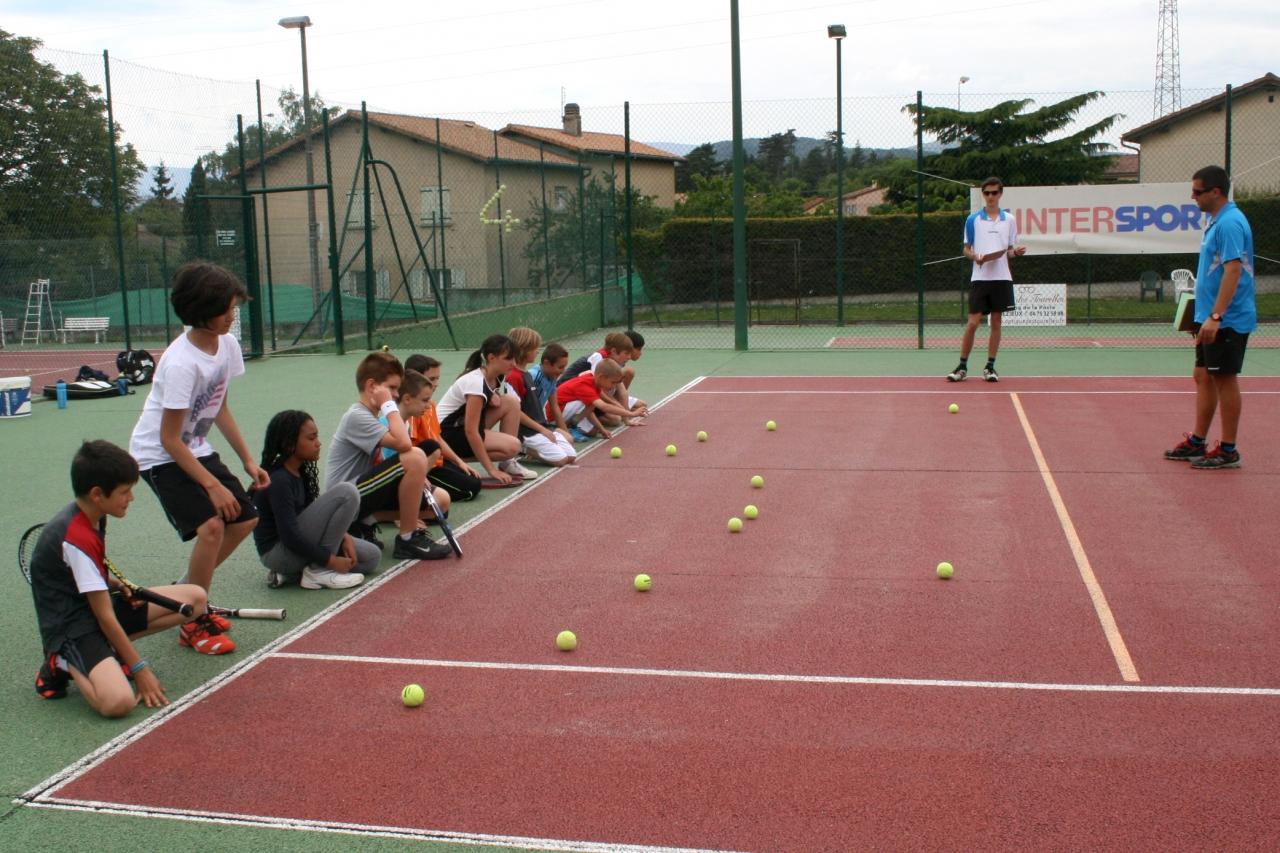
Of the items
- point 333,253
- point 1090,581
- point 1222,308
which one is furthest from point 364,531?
point 333,253

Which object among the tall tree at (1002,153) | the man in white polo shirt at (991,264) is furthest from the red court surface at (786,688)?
the tall tree at (1002,153)

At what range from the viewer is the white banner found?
17.4 meters

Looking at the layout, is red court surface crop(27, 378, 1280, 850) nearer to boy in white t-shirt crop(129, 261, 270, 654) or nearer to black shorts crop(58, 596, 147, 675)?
black shorts crop(58, 596, 147, 675)

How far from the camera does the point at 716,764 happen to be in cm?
387

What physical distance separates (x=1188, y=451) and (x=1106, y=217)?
Answer: 31.9ft

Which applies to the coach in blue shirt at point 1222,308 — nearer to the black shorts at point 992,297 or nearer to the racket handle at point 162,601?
the black shorts at point 992,297

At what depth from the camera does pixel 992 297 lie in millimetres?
13047

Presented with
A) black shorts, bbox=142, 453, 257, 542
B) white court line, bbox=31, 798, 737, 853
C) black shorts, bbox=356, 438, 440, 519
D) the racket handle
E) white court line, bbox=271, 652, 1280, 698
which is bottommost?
white court line, bbox=31, 798, 737, 853

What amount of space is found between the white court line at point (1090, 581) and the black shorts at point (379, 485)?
3.40 m

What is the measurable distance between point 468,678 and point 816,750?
1400mm

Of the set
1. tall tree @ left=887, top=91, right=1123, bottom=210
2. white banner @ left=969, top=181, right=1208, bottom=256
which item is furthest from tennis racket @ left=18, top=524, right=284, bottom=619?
tall tree @ left=887, top=91, right=1123, bottom=210

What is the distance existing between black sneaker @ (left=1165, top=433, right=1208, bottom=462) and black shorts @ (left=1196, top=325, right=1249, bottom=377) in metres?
0.64

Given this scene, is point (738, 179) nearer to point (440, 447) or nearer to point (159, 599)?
point (440, 447)

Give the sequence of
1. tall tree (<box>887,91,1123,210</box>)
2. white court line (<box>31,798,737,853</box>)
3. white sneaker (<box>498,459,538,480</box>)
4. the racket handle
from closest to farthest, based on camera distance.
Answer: white court line (<box>31,798,737,853</box>) → the racket handle → white sneaker (<box>498,459,538,480</box>) → tall tree (<box>887,91,1123,210</box>)
